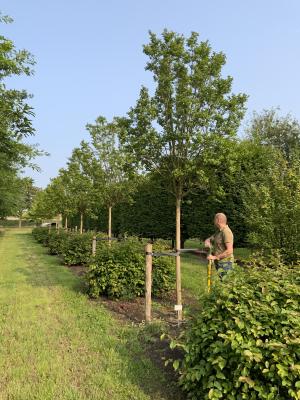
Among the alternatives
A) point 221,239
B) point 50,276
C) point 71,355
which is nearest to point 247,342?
point 71,355

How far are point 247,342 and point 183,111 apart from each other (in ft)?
14.8

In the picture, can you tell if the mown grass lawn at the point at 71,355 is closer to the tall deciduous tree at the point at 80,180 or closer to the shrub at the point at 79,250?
the shrub at the point at 79,250

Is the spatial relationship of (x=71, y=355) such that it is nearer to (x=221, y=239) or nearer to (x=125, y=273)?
(x=221, y=239)

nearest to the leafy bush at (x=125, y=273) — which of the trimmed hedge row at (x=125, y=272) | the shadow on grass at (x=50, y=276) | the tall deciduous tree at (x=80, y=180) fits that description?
the trimmed hedge row at (x=125, y=272)

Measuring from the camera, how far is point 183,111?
699cm

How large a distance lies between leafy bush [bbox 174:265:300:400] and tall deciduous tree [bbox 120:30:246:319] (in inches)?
122

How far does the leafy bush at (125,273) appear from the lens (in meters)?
8.38

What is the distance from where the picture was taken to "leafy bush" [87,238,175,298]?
8383mm

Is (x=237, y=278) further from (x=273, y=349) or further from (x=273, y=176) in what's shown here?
(x=273, y=176)

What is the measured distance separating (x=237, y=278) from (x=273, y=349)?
89 cm

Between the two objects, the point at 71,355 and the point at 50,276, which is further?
the point at 50,276

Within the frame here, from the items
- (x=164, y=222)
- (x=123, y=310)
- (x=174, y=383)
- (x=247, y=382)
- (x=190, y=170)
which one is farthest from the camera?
(x=164, y=222)

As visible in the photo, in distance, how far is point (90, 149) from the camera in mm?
15070

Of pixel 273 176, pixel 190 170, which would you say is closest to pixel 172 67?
pixel 190 170
